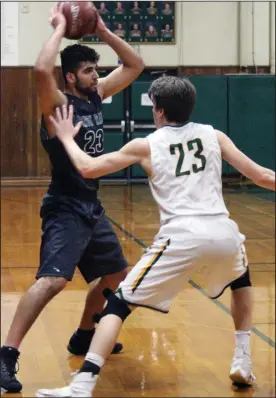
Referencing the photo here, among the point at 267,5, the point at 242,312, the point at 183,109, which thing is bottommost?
the point at 242,312

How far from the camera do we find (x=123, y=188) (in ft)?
43.6

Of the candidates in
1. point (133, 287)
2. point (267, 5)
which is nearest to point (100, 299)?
point (133, 287)

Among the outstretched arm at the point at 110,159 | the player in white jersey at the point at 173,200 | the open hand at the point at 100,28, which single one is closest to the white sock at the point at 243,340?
the player in white jersey at the point at 173,200

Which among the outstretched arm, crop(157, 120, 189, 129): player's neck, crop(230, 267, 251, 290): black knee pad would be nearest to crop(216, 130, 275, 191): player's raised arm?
crop(157, 120, 189, 129): player's neck

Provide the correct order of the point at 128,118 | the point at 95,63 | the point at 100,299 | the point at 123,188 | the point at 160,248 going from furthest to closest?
the point at 128,118, the point at 123,188, the point at 100,299, the point at 95,63, the point at 160,248

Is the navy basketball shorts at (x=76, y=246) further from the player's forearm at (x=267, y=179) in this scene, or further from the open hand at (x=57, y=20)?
the player's forearm at (x=267, y=179)

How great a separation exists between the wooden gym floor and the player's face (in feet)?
4.61

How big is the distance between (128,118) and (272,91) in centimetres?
234

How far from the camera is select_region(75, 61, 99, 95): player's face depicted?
430 centimetres

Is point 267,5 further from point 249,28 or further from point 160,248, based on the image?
point 160,248

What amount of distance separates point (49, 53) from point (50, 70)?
0.09 metres

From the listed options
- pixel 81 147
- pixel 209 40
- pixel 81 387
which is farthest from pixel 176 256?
pixel 209 40

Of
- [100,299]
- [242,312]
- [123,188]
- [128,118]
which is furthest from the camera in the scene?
[128,118]

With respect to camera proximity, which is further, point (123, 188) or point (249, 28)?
point (249, 28)
